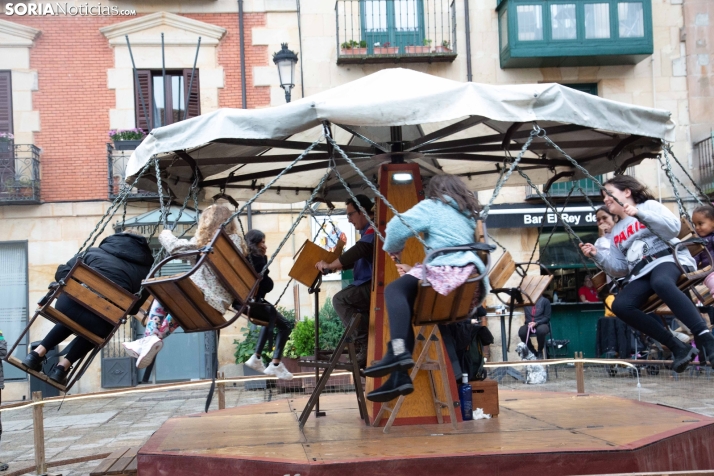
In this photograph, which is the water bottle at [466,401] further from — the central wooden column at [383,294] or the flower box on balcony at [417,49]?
the flower box on balcony at [417,49]

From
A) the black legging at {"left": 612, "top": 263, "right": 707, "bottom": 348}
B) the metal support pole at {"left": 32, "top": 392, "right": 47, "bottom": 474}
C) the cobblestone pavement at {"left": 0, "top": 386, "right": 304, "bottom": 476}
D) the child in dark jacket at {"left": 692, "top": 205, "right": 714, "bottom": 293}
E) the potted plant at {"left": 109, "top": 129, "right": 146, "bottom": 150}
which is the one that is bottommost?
the cobblestone pavement at {"left": 0, "top": 386, "right": 304, "bottom": 476}

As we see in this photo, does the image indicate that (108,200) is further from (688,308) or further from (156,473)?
(688,308)

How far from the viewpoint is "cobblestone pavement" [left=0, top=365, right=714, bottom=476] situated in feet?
33.8

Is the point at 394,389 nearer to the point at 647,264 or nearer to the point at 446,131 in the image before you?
the point at 647,264

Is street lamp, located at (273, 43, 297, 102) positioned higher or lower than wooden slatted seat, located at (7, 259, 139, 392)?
higher

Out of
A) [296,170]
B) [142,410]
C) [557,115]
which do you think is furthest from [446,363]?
[142,410]

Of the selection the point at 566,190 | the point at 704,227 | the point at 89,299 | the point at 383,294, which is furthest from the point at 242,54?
the point at 704,227

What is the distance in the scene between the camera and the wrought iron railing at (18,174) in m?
18.1

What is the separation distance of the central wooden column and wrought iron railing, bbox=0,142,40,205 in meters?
13.0

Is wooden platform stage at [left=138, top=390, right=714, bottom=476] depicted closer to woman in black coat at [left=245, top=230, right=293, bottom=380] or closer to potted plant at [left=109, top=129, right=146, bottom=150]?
woman in black coat at [left=245, top=230, right=293, bottom=380]

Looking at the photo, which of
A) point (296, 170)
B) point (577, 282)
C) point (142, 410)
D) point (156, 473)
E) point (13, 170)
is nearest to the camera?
point (156, 473)

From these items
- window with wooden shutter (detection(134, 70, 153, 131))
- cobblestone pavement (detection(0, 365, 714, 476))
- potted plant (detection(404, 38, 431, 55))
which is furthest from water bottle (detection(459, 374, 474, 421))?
window with wooden shutter (detection(134, 70, 153, 131))

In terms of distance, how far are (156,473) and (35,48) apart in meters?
15.3

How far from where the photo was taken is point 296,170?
29.5ft
